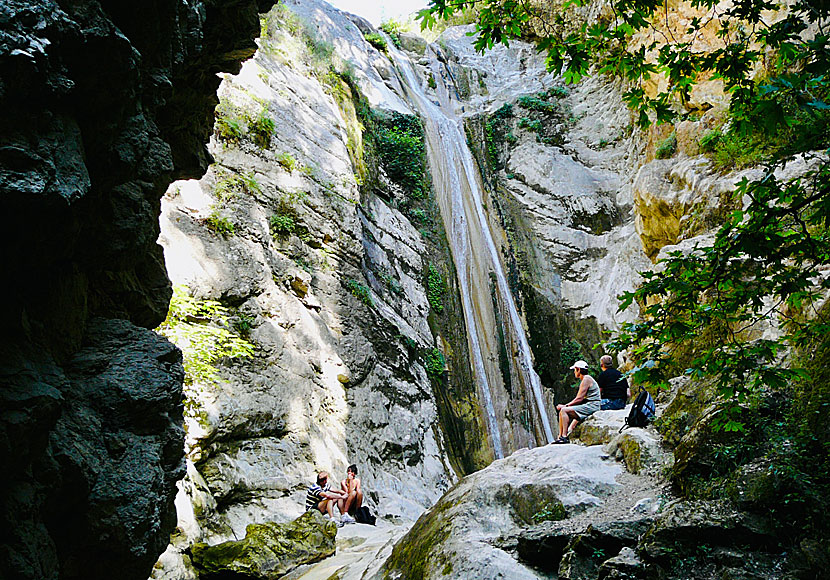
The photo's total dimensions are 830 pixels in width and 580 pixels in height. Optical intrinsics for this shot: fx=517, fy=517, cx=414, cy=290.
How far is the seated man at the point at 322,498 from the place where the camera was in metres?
7.73

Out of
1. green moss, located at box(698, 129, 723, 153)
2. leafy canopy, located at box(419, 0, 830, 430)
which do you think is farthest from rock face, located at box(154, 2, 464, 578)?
green moss, located at box(698, 129, 723, 153)

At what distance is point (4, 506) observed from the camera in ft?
6.98

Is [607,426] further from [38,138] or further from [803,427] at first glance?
[38,138]

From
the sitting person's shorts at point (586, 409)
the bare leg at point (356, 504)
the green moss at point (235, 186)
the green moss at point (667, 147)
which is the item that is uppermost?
the green moss at point (235, 186)

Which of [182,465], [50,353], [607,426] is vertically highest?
[50,353]

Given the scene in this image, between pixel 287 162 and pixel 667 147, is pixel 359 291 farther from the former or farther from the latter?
pixel 667 147

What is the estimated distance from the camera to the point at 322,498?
7.78 meters

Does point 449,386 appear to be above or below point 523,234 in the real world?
below

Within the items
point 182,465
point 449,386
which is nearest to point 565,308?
point 449,386

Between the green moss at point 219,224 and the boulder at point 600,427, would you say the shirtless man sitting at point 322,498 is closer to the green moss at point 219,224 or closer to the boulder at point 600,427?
the boulder at point 600,427

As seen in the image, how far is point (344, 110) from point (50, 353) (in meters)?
13.5

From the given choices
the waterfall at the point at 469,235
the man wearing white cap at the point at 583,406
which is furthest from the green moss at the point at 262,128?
the man wearing white cap at the point at 583,406

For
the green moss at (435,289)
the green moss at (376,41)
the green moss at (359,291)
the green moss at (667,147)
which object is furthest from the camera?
the green moss at (376,41)

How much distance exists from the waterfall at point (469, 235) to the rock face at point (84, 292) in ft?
34.9
